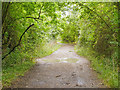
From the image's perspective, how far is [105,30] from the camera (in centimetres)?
713

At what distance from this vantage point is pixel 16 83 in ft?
17.5

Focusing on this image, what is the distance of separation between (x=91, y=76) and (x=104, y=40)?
7.77ft

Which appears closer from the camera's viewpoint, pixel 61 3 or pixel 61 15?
pixel 61 3

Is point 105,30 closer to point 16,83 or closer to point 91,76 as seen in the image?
point 91,76

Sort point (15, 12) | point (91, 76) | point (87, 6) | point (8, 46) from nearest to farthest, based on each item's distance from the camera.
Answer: point (87, 6)
point (15, 12)
point (91, 76)
point (8, 46)

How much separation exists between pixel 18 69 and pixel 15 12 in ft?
9.63

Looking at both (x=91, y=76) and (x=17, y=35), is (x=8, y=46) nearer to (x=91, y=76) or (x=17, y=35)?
(x=17, y=35)

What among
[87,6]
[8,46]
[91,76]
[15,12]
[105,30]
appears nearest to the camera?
[87,6]

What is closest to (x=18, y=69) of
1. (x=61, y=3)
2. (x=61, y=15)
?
(x=61, y=15)

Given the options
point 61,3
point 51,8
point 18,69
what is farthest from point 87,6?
point 18,69

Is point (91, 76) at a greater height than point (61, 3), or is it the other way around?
point (61, 3)

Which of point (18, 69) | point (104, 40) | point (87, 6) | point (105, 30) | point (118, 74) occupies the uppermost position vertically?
point (87, 6)

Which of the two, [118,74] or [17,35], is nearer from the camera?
[118,74]

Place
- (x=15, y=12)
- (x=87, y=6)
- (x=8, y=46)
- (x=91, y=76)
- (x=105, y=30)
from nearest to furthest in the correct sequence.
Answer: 1. (x=87, y=6)
2. (x=15, y=12)
3. (x=91, y=76)
4. (x=105, y=30)
5. (x=8, y=46)
